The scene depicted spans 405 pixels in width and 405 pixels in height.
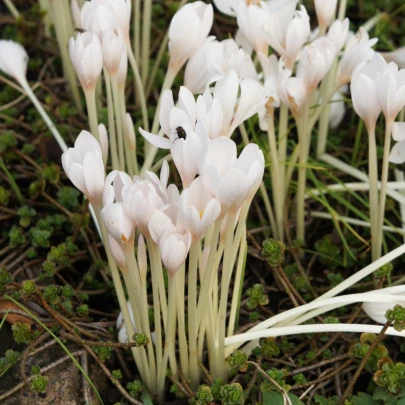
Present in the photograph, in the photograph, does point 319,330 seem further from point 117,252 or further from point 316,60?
point 316,60

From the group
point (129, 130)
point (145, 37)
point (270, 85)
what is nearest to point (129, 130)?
point (129, 130)

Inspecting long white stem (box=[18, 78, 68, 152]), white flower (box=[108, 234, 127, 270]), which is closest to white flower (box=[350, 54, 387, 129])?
white flower (box=[108, 234, 127, 270])

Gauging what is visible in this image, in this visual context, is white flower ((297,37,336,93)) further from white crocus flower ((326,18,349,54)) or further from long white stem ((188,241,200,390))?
long white stem ((188,241,200,390))

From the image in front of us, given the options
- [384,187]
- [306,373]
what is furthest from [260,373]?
[384,187]

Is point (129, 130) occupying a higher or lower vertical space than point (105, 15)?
lower

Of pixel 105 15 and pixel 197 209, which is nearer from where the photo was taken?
pixel 197 209

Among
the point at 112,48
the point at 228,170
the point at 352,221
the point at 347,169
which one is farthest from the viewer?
the point at 347,169

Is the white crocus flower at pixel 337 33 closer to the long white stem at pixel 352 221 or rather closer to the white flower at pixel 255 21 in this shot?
the white flower at pixel 255 21
